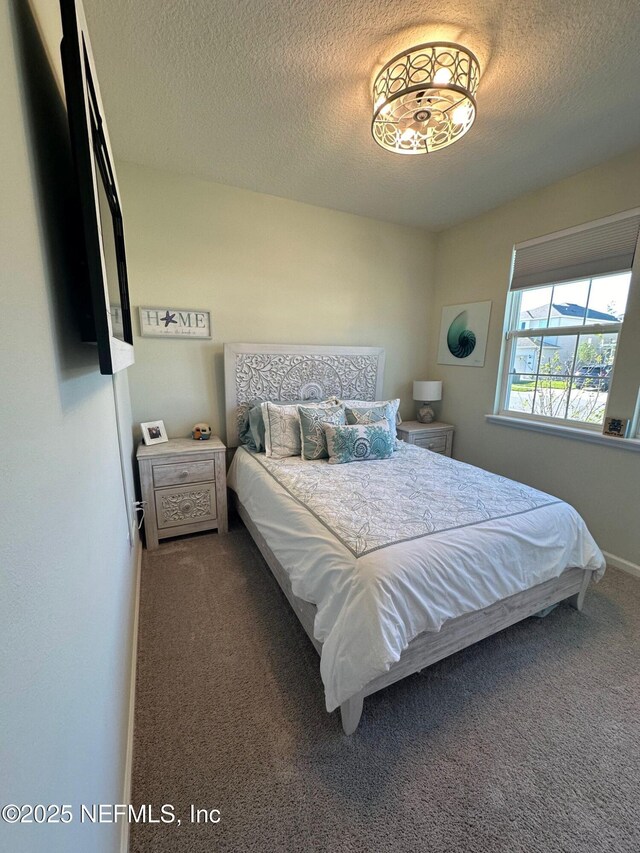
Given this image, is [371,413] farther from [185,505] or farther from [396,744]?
[396,744]

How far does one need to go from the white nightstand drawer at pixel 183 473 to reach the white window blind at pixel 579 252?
2964 mm

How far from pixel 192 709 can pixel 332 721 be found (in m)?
0.57

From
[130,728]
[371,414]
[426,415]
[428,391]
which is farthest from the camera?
[426,415]

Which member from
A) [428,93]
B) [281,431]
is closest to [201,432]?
[281,431]

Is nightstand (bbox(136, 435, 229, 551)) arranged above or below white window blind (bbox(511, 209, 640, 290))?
below

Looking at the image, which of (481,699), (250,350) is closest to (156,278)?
(250,350)

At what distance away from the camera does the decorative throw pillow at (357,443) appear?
239 centimetres

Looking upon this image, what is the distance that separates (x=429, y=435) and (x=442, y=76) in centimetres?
264

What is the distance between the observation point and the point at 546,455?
2.76 m

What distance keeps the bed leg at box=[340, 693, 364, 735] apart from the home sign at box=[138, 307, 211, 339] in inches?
101

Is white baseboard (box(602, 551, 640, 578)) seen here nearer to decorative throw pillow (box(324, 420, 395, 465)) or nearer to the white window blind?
decorative throw pillow (box(324, 420, 395, 465))

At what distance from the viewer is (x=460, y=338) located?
344 centimetres

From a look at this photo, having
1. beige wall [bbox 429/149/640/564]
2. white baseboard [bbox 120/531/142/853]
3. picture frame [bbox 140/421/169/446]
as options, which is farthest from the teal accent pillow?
white baseboard [bbox 120/531/142/853]

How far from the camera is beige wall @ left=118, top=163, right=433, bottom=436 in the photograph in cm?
255
